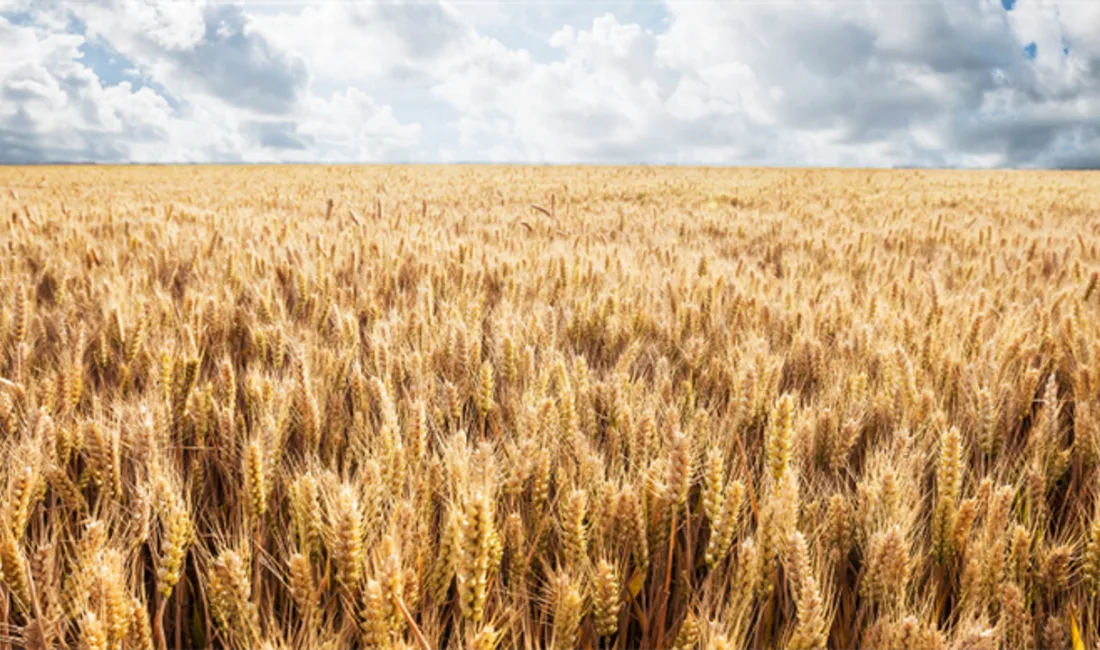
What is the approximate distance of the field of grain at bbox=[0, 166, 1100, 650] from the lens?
3.27 ft

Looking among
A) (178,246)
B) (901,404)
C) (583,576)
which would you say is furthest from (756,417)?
(178,246)

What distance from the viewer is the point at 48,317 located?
2.53m

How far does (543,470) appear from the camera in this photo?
1.29m

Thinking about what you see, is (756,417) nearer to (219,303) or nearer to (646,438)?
(646,438)

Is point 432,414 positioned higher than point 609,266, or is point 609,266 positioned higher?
point 609,266

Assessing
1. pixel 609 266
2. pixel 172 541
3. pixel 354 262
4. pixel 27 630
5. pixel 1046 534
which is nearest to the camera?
pixel 27 630

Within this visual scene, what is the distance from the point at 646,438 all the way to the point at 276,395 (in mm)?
1026

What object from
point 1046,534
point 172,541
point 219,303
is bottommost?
point 1046,534

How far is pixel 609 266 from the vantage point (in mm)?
3990

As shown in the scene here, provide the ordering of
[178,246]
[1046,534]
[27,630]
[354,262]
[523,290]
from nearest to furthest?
[27,630] < [1046,534] < [523,290] < [354,262] < [178,246]

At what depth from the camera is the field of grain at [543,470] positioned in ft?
3.27

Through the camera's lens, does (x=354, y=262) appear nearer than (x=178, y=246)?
Yes

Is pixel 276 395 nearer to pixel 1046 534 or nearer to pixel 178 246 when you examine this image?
pixel 1046 534

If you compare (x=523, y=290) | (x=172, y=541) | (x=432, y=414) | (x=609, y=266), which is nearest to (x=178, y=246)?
(x=523, y=290)
